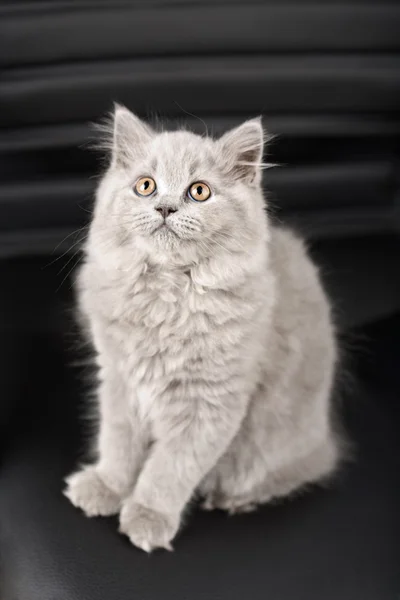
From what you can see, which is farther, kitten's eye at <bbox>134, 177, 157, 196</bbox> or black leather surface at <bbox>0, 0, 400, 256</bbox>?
black leather surface at <bbox>0, 0, 400, 256</bbox>

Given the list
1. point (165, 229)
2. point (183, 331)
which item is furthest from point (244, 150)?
point (183, 331)

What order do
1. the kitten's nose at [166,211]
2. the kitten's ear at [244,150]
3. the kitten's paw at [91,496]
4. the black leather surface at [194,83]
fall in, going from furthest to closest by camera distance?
the black leather surface at [194,83] → the kitten's paw at [91,496] → the kitten's ear at [244,150] → the kitten's nose at [166,211]

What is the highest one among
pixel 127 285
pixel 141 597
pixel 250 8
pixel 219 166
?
pixel 250 8

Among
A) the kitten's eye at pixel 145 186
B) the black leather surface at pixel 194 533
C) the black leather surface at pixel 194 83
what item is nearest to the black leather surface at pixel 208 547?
the black leather surface at pixel 194 533

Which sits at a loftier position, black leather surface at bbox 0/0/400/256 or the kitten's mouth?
black leather surface at bbox 0/0/400/256

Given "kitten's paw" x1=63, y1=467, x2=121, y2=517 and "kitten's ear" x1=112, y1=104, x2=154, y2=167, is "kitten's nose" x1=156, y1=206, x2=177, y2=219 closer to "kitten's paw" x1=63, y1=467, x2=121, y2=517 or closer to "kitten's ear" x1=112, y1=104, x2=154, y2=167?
"kitten's ear" x1=112, y1=104, x2=154, y2=167

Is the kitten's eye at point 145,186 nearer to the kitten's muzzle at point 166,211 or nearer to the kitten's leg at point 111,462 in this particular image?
the kitten's muzzle at point 166,211

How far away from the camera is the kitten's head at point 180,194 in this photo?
46.6 inches

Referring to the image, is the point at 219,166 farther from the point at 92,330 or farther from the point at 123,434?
the point at 123,434

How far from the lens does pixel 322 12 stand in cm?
185

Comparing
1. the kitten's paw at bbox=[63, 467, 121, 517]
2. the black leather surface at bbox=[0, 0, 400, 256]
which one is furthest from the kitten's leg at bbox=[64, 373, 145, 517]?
the black leather surface at bbox=[0, 0, 400, 256]

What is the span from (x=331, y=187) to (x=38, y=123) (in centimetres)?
80

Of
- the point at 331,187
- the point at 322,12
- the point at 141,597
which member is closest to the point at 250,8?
the point at 322,12

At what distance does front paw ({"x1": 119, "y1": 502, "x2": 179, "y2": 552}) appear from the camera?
1.31 metres
